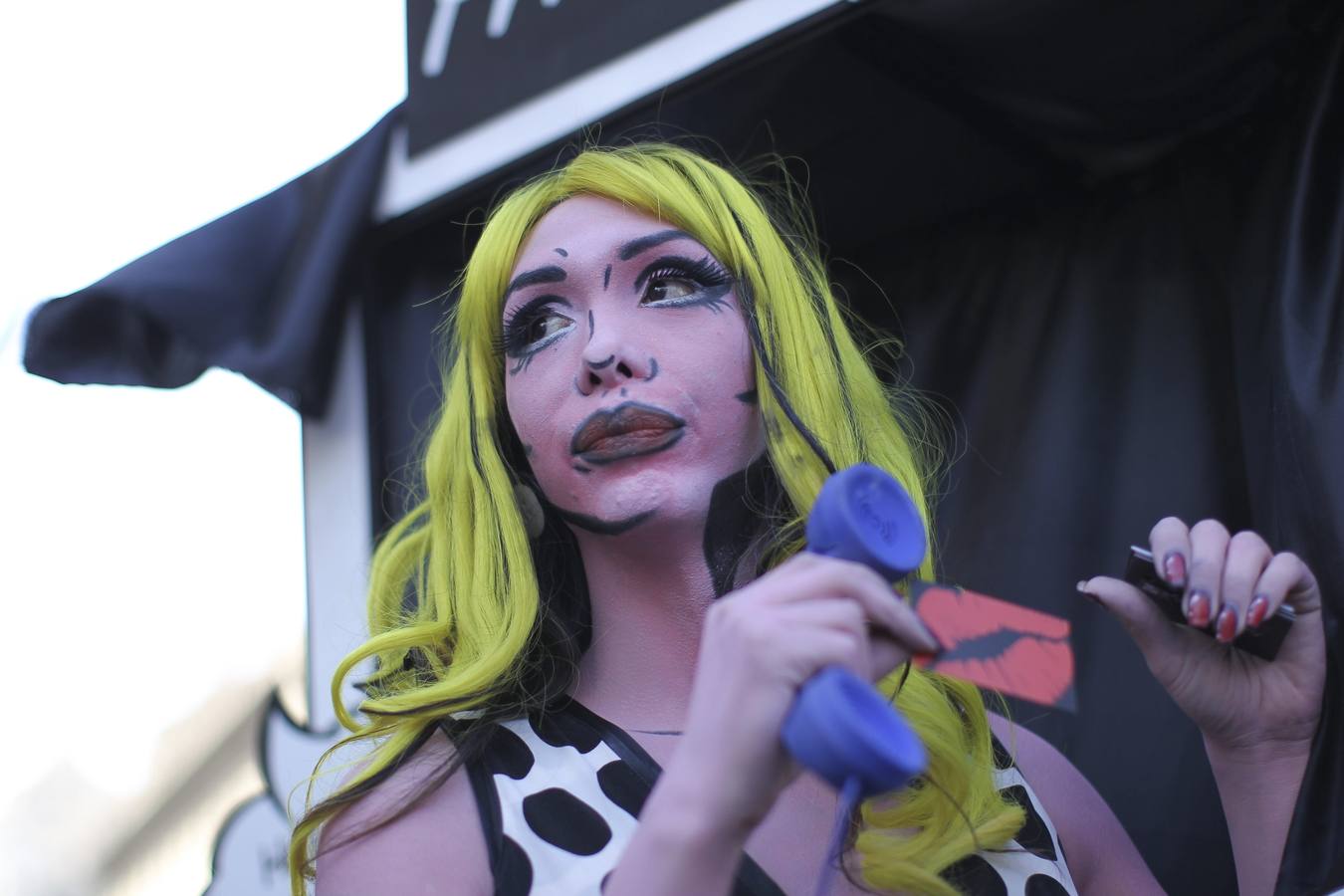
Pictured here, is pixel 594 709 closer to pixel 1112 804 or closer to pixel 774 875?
pixel 774 875

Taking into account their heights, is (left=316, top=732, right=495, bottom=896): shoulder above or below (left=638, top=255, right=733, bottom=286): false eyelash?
below

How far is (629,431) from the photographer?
1285 millimetres

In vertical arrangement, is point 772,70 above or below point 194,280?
above

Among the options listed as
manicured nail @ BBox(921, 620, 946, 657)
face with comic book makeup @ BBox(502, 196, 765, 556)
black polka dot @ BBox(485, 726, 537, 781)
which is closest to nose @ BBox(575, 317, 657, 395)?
face with comic book makeup @ BBox(502, 196, 765, 556)

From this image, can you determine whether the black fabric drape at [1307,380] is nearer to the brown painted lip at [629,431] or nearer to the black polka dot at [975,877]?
the black polka dot at [975,877]

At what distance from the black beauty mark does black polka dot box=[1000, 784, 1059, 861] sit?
13.4 inches

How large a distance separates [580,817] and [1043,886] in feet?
1.38

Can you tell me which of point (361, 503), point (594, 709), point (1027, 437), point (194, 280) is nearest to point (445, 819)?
point (594, 709)

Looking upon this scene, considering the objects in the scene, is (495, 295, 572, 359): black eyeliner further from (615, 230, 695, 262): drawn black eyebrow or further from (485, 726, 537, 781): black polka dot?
(485, 726, 537, 781): black polka dot

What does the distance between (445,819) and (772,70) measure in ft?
3.11

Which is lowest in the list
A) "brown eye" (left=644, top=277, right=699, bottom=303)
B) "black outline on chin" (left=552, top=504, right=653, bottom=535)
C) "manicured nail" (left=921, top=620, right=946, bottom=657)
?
"black outline on chin" (left=552, top=504, right=653, bottom=535)

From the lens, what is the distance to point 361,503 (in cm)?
187

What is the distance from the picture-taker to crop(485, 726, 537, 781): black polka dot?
4.19 feet

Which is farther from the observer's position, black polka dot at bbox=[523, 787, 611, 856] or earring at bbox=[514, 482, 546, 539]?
earring at bbox=[514, 482, 546, 539]
